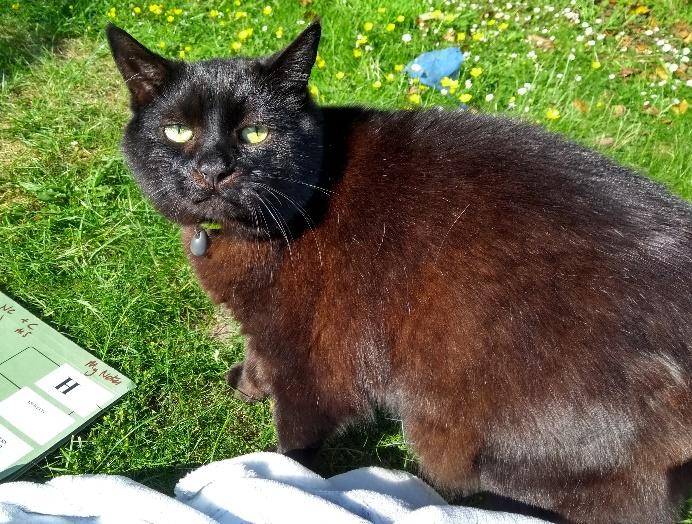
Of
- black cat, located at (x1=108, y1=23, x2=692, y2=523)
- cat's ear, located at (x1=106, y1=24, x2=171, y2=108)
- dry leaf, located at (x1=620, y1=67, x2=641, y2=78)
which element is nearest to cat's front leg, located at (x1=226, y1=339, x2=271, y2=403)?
black cat, located at (x1=108, y1=23, x2=692, y2=523)

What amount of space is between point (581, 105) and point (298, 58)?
1785 mm

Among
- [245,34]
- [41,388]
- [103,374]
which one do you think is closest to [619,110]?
[245,34]

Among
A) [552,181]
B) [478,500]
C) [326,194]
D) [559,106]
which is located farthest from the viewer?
[559,106]

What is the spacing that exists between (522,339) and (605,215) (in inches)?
13.3

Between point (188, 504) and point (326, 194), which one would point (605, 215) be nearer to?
point (326, 194)

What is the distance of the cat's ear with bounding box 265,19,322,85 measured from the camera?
1.42m

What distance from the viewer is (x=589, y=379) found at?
4.22 feet

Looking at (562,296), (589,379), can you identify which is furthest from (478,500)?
(562,296)

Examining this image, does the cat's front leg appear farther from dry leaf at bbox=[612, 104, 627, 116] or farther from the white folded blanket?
dry leaf at bbox=[612, 104, 627, 116]

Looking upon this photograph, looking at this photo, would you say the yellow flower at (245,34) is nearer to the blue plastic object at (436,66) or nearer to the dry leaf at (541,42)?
the blue plastic object at (436,66)

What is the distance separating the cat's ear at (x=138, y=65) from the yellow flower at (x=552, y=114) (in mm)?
1735

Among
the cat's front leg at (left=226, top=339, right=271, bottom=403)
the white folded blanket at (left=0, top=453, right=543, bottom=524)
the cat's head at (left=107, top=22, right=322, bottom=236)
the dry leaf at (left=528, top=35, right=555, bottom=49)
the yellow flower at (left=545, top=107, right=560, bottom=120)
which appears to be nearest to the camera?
the white folded blanket at (left=0, top=453, right=543, bottom=524)

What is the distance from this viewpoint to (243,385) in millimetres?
1892

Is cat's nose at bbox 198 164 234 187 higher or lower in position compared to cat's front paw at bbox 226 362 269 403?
higher
